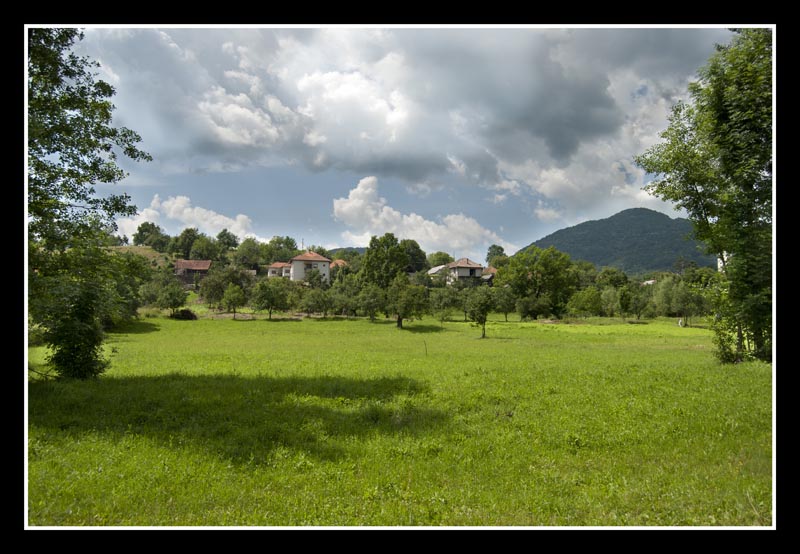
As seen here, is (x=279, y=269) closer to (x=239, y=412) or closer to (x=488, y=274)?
(x=488, y=274)

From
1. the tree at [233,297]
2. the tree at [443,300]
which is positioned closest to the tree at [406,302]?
the tree at [443,300]

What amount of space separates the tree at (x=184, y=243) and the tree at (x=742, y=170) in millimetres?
135294

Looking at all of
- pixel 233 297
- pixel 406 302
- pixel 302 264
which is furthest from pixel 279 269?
pixel 406 302

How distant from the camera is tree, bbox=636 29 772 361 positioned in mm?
9781

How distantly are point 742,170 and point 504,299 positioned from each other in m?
68.9

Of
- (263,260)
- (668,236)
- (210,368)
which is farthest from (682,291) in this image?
(263,260)

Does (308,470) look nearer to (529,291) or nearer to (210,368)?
(210,368)

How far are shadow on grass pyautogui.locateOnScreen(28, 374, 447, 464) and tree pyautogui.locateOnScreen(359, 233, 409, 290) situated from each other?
204ft

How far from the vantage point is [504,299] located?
78.4 m

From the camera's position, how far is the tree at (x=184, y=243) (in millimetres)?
124000

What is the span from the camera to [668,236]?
308 ft
